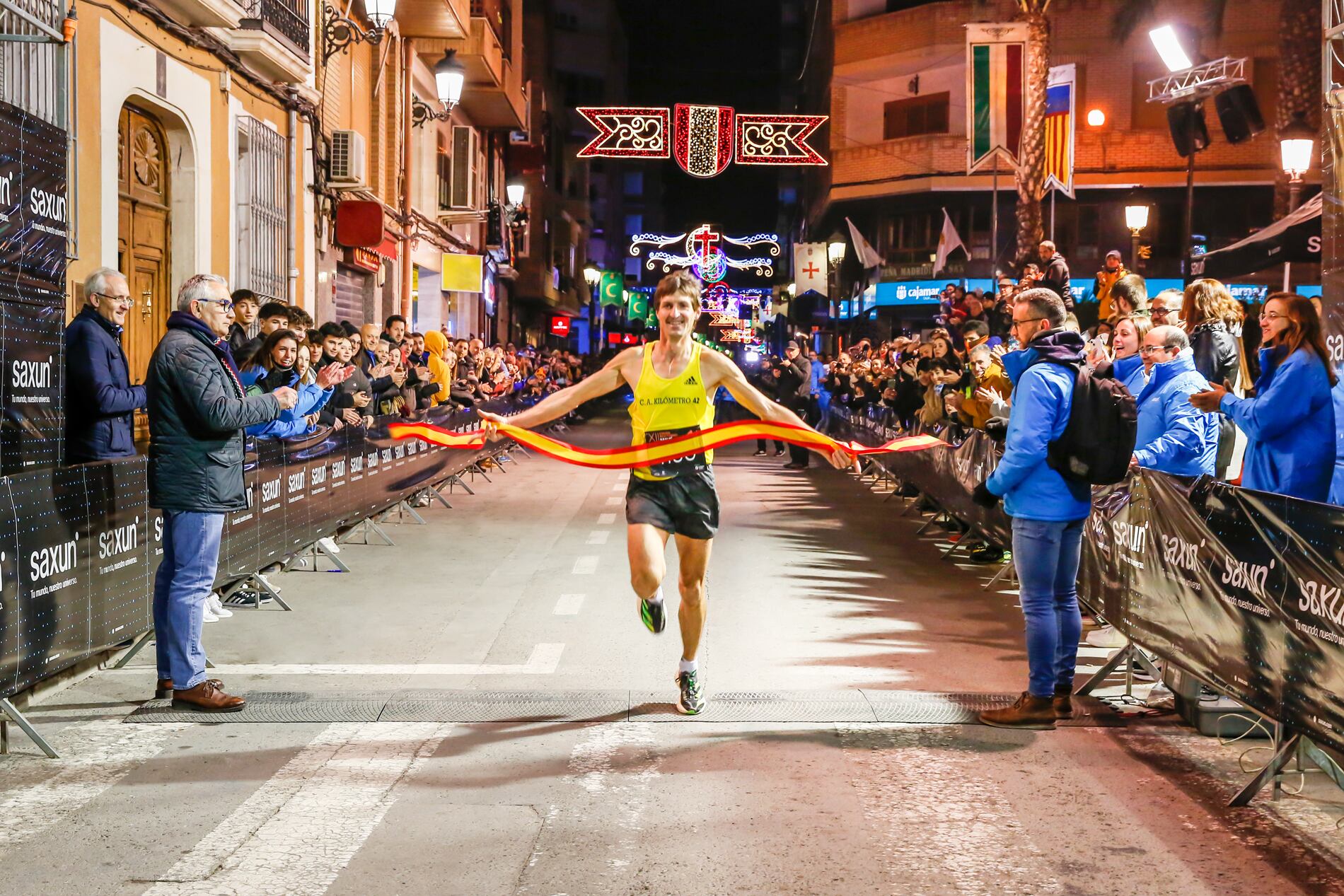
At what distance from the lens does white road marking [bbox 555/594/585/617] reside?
9508mm

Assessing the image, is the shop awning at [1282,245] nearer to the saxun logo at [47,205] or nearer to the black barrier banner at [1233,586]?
the black barrier banner at [1233,586]

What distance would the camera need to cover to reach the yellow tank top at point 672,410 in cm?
669

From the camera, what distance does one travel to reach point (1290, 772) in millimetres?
5699

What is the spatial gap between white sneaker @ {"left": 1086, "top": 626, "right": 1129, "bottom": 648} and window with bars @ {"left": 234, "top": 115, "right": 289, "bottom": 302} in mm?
11594

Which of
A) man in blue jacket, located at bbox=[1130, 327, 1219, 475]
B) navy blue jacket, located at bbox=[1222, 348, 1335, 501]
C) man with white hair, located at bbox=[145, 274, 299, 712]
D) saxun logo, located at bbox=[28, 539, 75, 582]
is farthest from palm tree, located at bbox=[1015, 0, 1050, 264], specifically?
saxun logo, located at bbox=[28, 539, 75, 582]

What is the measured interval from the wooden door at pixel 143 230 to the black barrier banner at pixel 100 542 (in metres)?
4.35

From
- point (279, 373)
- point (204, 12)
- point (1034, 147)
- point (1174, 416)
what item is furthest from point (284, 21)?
point (1034, 147)

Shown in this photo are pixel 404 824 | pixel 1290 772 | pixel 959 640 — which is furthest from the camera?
pixel 959 640

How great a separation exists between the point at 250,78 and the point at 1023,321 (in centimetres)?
1340

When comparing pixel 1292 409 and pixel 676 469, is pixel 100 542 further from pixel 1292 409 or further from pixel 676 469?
pixel 1292 409

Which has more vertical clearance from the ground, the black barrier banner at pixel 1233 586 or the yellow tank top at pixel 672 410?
the yellow tank top at pixel 672 410

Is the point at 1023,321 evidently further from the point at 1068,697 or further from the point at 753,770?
the point at 753,770

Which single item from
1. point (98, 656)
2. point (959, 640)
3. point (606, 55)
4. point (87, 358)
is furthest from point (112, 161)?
point (606, 55)

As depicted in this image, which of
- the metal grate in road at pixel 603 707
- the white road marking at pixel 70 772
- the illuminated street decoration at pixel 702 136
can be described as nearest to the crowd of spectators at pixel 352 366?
the metal grate in road at pixel 603 707
